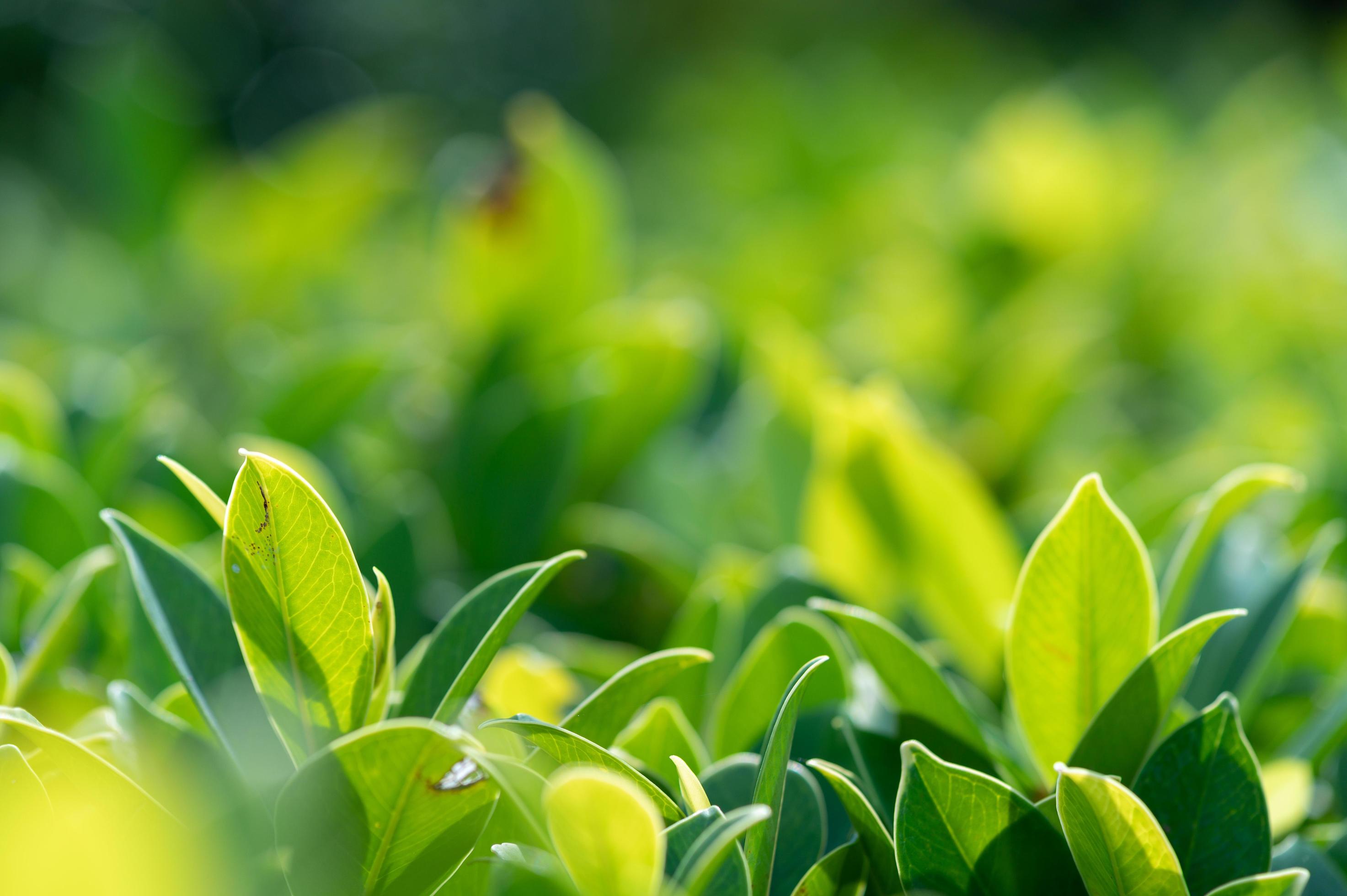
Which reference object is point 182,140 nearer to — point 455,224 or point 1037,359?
point 455,224

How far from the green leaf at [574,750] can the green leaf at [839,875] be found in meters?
0.09

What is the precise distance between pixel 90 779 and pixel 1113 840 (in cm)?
59

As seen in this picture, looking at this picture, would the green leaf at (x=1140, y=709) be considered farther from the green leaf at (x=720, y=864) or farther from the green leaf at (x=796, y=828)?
the green leaf at (x=720, y=864)

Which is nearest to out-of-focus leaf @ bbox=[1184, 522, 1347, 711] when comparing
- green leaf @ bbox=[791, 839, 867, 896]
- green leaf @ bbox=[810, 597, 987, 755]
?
green leaf @ bbox=[810, 597, 987, 755]

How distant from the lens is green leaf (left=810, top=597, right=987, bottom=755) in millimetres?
841

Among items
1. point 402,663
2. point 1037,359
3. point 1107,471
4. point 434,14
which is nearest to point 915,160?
point 1037,359

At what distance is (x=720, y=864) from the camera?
0.63 metres

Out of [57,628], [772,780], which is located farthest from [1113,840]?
[57,628]

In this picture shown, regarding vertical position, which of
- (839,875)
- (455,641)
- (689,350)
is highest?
(689,350)

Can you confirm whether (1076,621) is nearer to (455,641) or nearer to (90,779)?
(455,641)

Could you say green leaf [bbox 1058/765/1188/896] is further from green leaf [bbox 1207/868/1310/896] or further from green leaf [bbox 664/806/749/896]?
green leaf [bbox 664/806/749/896]

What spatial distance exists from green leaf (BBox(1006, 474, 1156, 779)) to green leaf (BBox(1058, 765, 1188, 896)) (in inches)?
6.2

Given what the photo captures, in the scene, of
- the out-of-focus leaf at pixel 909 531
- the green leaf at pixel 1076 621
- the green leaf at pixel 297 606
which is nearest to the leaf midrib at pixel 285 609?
the green leaf at pixel 297 606

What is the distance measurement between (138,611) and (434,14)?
18.8ft
